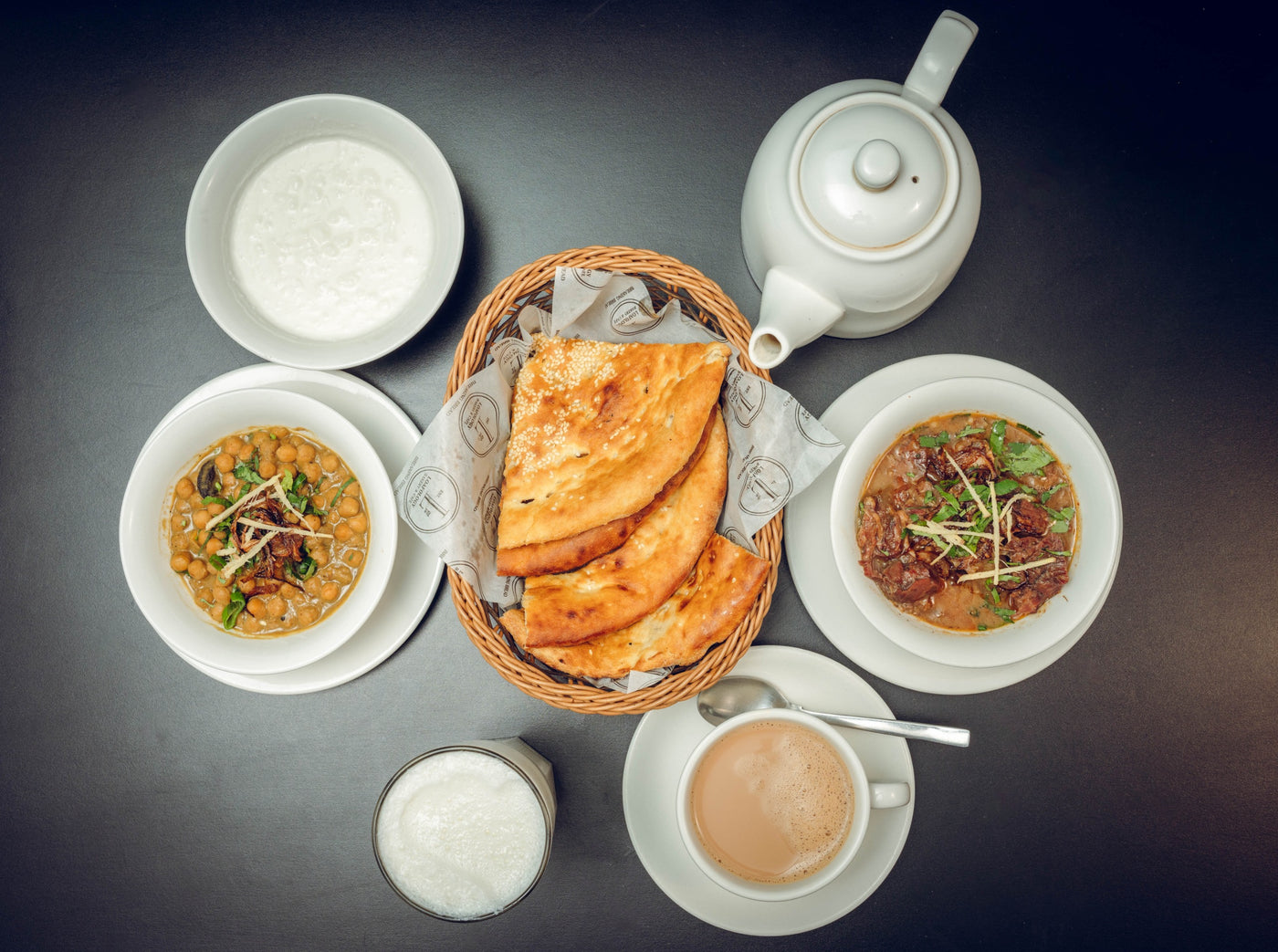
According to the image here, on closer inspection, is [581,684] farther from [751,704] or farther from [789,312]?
[789,312]

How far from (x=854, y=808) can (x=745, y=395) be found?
86 centimetres

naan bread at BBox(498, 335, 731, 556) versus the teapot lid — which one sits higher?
the teapot lid

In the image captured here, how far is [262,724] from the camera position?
191cm

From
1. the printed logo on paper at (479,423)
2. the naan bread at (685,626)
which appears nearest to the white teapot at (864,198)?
the naan bread at (685,626)

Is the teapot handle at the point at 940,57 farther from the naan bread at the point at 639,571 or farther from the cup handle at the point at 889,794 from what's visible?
the cup handle at the point at 889,794

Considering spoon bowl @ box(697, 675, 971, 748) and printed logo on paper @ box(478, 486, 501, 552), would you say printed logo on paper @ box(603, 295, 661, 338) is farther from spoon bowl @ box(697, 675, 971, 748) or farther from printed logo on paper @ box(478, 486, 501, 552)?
spoon bowl @ box(697, 675, 971, 748)

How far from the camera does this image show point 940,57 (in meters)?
1.28

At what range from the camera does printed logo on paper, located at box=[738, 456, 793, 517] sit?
147 cm

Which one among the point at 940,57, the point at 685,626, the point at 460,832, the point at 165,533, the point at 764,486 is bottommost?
the point at 460,832

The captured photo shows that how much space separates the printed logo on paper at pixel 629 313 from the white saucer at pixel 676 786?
0.77 m

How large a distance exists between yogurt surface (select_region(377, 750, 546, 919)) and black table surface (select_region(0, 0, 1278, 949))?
27 cm

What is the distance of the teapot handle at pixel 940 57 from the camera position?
1242 mm

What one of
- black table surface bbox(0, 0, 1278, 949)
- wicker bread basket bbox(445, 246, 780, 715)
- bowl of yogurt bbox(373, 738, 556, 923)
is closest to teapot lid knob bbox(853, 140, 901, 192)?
wicker bread basket bbox(445, 246, 780, 715)

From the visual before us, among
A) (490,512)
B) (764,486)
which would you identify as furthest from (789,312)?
(490,512)
